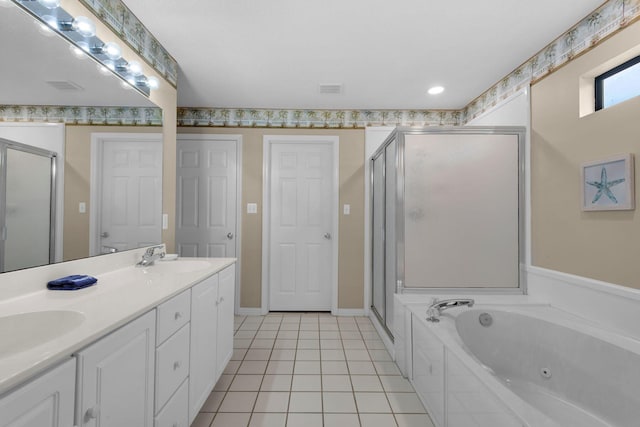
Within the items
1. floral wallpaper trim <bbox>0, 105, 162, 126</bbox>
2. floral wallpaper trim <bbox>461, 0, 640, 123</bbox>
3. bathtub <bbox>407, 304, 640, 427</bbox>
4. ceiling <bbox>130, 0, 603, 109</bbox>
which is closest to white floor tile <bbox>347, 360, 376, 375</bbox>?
bathtub <bbox>407, 304, 640, 427</bbox>

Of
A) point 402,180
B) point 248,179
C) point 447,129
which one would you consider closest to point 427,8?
point 447,129

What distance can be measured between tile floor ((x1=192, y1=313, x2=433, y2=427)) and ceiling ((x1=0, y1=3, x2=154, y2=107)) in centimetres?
178

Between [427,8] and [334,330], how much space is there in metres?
2.66

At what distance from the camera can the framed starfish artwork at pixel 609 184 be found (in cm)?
143

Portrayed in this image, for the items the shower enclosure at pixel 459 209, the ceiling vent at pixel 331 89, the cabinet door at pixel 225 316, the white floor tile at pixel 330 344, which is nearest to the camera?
the cabinet door at pixel 225 316

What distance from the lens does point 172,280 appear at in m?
1.40

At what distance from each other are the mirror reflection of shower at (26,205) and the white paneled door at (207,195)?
186cm

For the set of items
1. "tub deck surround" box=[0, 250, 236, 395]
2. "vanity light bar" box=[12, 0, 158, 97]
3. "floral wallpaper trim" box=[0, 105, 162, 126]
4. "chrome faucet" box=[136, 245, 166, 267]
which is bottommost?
"tub deck surround" box=[0, 250, 236, 395]

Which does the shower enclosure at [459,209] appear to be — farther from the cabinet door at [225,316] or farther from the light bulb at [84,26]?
the light bulb at [84,26]

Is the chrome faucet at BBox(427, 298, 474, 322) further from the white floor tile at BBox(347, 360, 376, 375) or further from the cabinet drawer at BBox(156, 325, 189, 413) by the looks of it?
the cabinet drawer at BBox(156, 325, 189, 413)

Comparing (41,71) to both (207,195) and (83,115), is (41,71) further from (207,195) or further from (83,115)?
(207,195)

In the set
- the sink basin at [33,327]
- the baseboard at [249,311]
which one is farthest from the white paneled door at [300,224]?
the sink basin at [33,327]

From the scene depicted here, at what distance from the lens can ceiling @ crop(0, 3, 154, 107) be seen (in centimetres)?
107

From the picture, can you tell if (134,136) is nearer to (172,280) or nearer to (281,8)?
(172,280)
